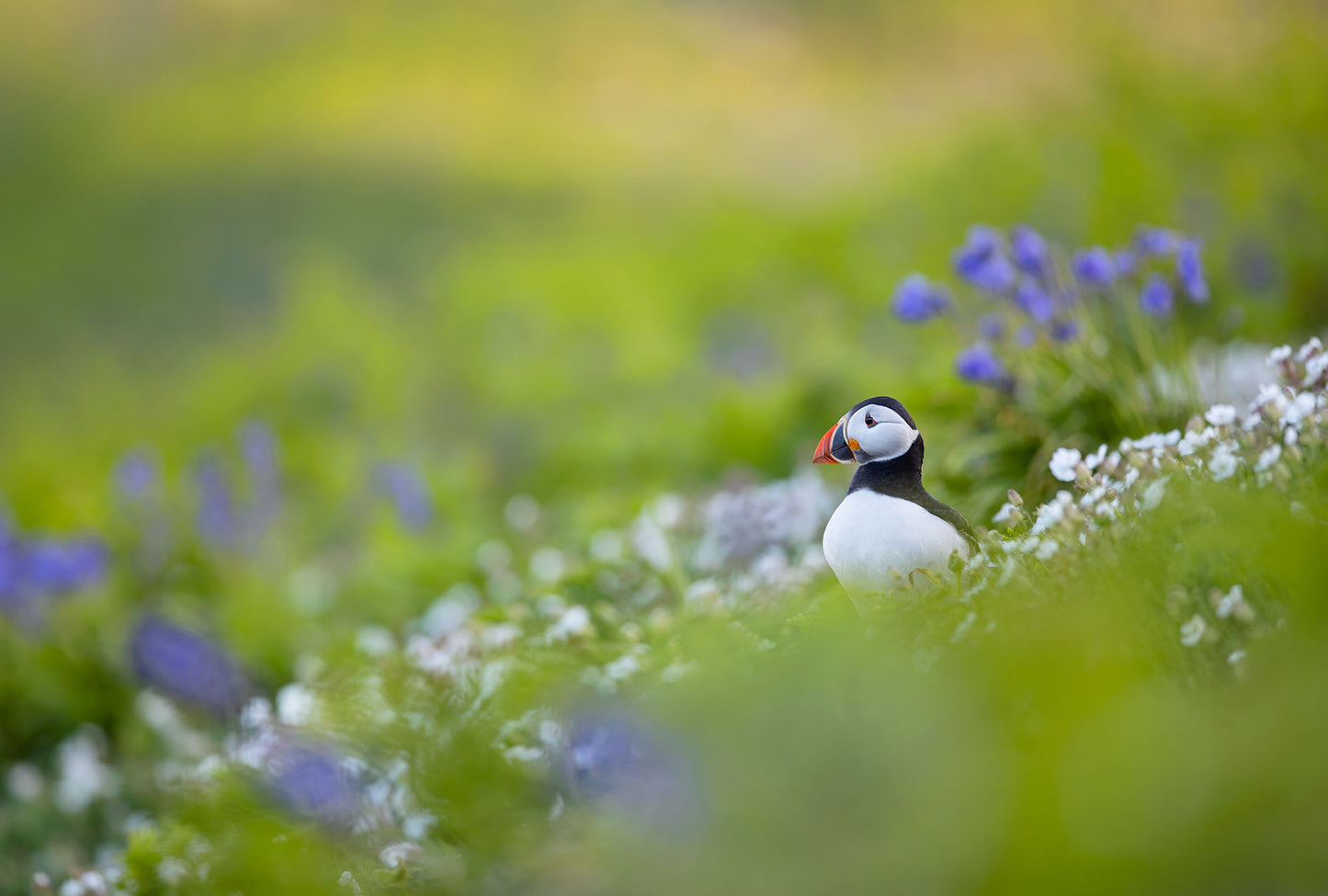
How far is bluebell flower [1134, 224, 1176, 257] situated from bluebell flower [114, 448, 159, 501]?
3418 mm

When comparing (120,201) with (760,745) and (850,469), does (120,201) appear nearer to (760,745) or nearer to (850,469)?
(850,469)

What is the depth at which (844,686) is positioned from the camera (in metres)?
1.14

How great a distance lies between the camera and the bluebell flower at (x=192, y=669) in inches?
117

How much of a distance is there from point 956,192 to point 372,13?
7053 millimetres

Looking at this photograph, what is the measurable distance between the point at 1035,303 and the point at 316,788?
1.83 metres

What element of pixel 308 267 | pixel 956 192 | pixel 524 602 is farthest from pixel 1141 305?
pixel 308 267

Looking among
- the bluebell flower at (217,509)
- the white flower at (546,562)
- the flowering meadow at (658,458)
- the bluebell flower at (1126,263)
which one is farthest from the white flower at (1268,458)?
the bluebell flower at (217,509)

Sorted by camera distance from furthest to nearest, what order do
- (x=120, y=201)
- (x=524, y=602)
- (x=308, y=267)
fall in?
1. (x=120, y=201)
2. (x=308, y=267)
3. (x=524, y=602)

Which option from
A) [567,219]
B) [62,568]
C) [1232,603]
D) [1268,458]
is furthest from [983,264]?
[567,219]

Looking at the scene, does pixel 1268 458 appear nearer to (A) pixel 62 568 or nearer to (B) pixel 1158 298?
(B) pixel 1158 298

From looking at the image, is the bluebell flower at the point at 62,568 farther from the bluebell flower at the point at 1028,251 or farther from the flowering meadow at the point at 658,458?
the bluebell flower at the point at 1028,251

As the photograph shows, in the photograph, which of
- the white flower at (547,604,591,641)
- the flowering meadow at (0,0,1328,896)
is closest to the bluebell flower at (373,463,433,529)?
the flowering meadow at (0,0,1328,896)

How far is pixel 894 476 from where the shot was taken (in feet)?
5.13

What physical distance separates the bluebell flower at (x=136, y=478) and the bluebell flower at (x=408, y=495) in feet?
2.79
